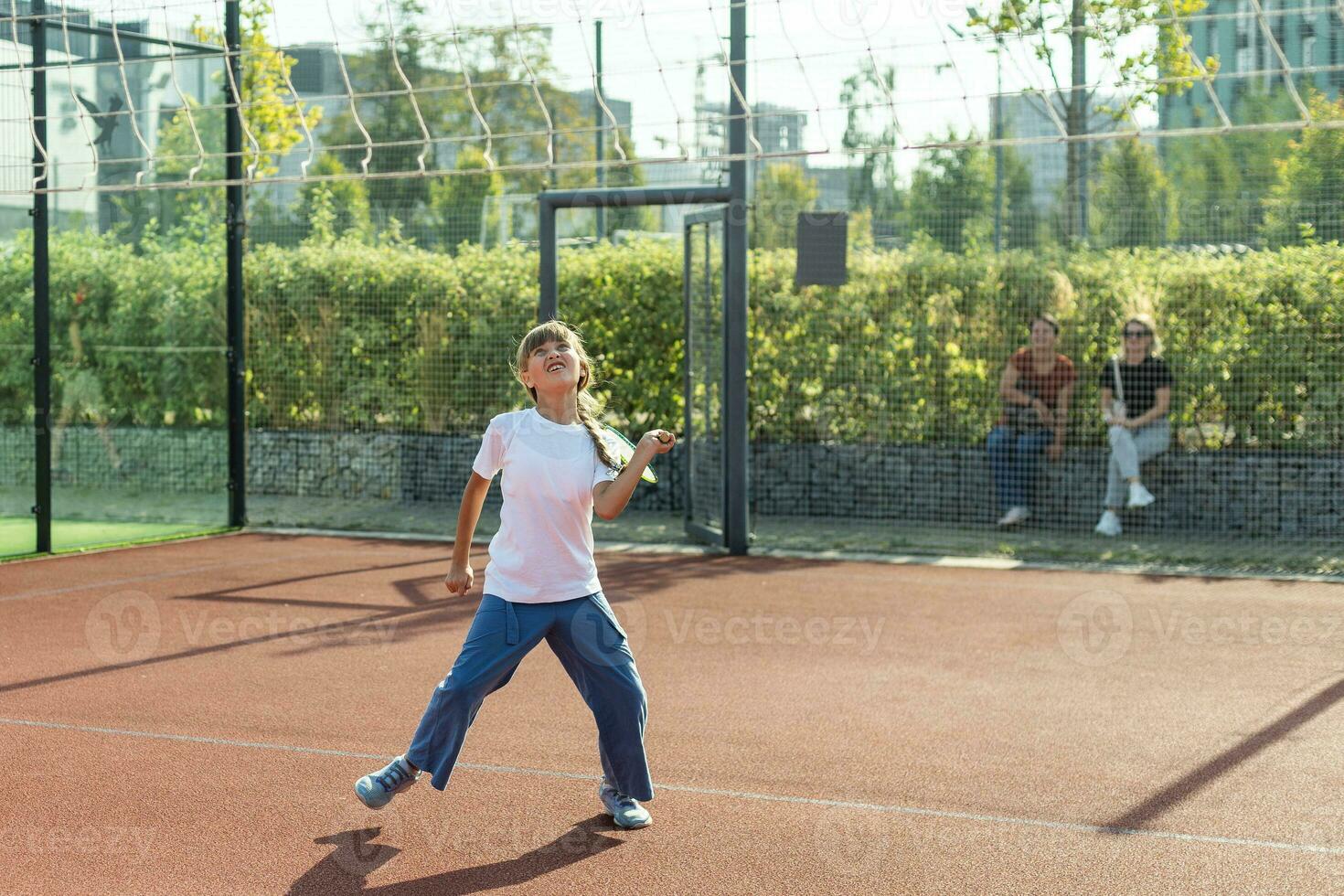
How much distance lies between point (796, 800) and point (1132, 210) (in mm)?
10566

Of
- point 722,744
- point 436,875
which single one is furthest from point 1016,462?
point 436,875

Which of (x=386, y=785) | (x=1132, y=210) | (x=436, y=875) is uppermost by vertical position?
(x=1132, y=210)

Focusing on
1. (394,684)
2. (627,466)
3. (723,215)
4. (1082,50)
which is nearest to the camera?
(627,466)

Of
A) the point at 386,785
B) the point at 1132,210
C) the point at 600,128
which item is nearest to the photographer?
the point at 386,785

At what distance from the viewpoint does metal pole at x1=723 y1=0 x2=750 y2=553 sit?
1040 centimetres

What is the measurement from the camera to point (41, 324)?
10.3m

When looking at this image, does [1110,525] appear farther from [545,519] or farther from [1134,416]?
[545,519]

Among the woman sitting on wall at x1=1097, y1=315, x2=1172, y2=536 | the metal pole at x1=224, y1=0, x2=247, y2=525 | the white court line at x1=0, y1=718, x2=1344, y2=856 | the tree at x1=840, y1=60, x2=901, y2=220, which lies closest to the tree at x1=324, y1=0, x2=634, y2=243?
the tree at x1=840, y1=60, x2=901, y2=220

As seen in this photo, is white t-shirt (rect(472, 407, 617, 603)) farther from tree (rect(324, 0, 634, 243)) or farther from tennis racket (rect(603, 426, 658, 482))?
tree (rect(324, 0, 634, 243))

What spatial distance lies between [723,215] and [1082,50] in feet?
14.4

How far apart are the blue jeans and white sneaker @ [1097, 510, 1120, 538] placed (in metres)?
0.59

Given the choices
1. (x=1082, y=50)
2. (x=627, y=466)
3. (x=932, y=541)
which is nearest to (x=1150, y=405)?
(x=932, y=541)

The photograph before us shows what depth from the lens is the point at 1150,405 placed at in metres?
11.4

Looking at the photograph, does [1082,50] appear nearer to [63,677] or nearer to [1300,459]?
[1300,459]
